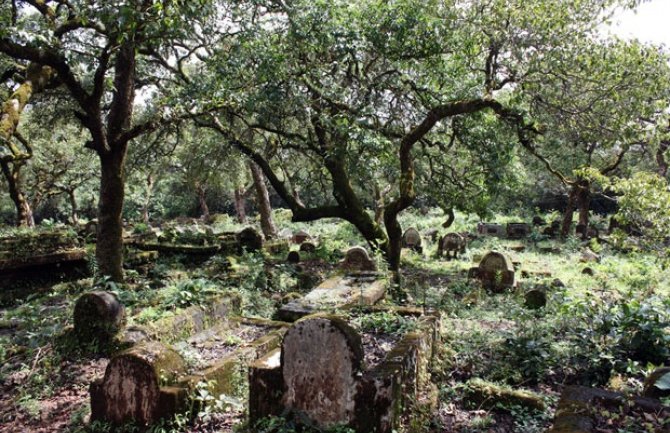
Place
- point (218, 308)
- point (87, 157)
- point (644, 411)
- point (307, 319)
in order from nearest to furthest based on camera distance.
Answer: point (644, 411) < point (307, 319) < point (218, 308) < point (87, 157)

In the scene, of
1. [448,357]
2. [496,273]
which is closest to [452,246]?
[496,273]

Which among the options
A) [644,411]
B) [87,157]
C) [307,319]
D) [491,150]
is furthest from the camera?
[87,157]

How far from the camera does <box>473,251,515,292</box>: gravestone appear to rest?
35.5 ft

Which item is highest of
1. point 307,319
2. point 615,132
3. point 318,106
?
point 318,106

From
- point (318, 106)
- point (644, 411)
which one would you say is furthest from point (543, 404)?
point (318, 106)

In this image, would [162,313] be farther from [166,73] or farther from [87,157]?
A: [87,157]

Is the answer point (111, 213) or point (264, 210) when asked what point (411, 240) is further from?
point (111, 213)

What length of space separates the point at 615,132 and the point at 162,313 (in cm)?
774

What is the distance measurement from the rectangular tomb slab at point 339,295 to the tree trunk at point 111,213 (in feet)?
12.2

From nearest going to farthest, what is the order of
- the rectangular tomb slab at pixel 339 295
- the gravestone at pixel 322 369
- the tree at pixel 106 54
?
the gravestone at pixel 322 369 → the tree at pixel 106 54 → the rectangular tomb slab at pixel 339 295

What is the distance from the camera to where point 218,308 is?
6922mm

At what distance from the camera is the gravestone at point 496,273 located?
10812mm

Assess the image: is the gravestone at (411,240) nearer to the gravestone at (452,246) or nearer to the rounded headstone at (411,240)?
the rounded headstone at (411,240)

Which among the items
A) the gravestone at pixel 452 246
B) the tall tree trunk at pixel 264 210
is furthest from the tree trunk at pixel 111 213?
the gravestone at pixel 452 246
